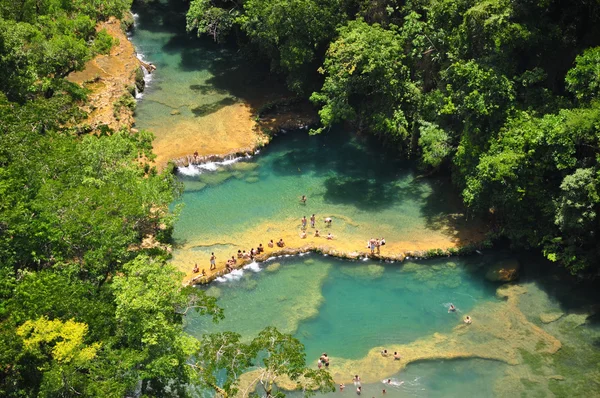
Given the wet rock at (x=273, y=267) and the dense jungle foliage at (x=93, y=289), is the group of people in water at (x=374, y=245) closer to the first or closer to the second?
the wet rock at (x=273, y=267)

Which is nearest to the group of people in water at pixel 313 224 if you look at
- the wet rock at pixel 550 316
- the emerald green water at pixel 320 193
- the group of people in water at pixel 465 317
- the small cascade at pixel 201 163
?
the emerald green water at pixel 320 193

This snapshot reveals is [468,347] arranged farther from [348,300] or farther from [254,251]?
[254,251]

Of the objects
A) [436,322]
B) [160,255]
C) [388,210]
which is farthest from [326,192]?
[160,255]

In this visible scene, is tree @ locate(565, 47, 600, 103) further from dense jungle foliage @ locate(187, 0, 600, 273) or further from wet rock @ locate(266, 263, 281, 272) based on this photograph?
wet rock @ locate(266, 263, 281, 272)

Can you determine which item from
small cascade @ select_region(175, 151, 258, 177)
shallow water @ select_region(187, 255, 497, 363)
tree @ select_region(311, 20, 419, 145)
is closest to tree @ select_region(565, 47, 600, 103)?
shallow water @ select_region(187, 255, 497, 363)

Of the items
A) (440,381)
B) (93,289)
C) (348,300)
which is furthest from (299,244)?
(93,289)

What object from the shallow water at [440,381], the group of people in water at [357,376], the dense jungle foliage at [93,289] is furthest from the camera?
the group of people in water at [357,376]
